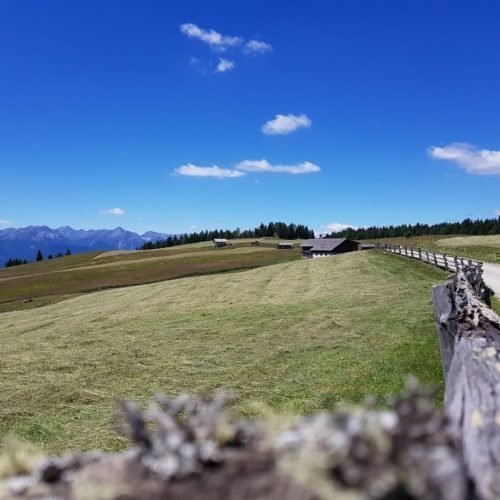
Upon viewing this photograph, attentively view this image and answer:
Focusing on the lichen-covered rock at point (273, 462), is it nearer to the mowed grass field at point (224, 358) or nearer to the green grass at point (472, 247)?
the mowed grass field at point (224, 358)

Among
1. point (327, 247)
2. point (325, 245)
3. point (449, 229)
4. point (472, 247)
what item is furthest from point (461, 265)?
point (449, 229)

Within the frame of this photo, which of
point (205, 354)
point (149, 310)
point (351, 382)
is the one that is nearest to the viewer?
point (351, 382)

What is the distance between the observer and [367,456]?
1.50 metres

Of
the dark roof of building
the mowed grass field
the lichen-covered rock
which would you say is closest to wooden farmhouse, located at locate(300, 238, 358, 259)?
the dark roof of building

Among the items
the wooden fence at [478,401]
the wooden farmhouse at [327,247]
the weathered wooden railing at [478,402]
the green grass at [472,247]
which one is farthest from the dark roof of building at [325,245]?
the weathered wooden railing at [478,402]

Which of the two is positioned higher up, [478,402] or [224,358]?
[478,402]

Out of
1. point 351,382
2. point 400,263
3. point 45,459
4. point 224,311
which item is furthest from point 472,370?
point 400,263

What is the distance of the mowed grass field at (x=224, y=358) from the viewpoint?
10.6 metres

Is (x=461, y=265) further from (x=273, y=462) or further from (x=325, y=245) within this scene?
(x=325, y=245)

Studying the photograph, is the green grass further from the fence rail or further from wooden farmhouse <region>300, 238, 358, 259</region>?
wooden farmhouse <region>300, 238, 358, 259</region>

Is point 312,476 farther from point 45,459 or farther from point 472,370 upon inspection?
point 472,370

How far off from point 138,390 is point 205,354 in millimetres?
3356

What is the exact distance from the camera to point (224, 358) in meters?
14.8

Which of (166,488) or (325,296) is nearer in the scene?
(166,488)
